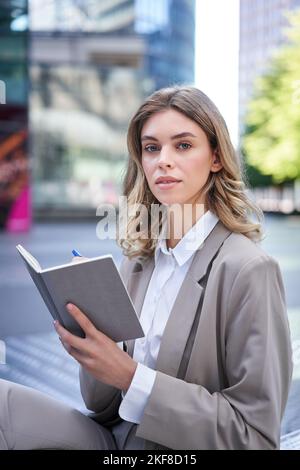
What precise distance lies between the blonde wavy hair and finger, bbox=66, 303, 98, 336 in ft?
1.28

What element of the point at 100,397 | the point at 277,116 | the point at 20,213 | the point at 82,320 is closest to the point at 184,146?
the point at 82,320

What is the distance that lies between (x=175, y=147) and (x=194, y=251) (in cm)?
24

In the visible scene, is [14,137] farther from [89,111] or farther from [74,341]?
[74,341]

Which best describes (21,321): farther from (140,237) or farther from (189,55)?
(189,55)

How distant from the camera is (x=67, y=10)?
56.0 feet

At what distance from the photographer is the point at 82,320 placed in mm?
1081

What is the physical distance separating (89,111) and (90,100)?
1.14ft

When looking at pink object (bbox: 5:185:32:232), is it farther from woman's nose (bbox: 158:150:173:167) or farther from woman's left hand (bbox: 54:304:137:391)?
woman's left hand (bbox: 54:304:137:391)

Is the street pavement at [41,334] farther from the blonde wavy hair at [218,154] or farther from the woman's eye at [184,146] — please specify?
the woman's eye at [184,146]

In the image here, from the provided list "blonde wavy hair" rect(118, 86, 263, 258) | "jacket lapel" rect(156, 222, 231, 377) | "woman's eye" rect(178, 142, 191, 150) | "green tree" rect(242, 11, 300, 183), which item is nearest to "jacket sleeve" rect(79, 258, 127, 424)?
"jacket lapel" rect(156, 222, 231, 377)

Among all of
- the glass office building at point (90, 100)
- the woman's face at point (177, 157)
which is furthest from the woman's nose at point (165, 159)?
the glass office building at point (90, 100)

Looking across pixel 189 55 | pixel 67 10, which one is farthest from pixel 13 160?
pixel 189 55

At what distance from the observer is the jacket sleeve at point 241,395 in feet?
3.52

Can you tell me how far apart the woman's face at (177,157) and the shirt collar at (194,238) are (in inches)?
2.3
